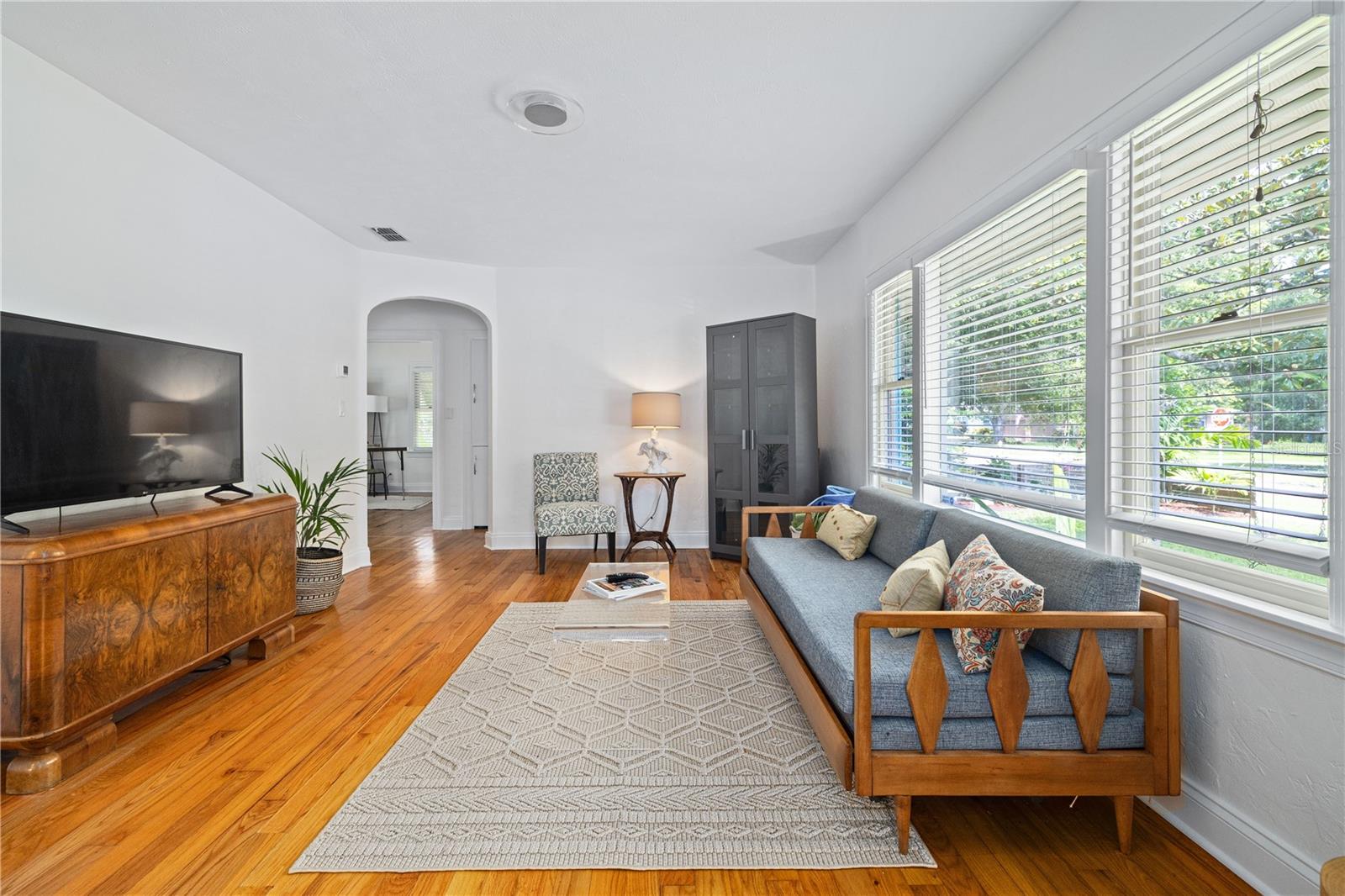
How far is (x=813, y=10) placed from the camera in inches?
79.1

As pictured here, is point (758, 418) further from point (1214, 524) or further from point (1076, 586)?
point (1214, 524)

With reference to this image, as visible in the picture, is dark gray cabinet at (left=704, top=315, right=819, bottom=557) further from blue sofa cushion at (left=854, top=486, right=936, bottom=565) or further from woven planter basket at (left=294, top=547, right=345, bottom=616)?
woven planter basket at (left=294, top=547, right=345, bottom=616)

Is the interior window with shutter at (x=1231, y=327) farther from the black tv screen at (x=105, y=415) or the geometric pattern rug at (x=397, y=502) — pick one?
the geometric pattern rug at (x=397, y=502)

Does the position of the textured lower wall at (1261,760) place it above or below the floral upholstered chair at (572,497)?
below

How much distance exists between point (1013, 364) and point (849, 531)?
3.72 feet

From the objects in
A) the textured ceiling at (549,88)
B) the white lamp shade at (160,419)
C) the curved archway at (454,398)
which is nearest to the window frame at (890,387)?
the textured ceiling at (549,88)

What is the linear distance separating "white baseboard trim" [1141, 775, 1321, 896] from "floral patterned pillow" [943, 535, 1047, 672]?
57 cm

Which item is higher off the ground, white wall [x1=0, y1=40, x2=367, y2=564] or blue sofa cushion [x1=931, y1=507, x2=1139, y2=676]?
white wall [x1=0, y1=40, x2=367, y2=564]

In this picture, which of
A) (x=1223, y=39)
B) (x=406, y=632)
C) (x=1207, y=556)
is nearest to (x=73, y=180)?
(x=406, y=632)

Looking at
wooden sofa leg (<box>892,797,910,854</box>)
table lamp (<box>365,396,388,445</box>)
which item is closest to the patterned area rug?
wooden sofa leg (<box>892,797,910,854</box>)

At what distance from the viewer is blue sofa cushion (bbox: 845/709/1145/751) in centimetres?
151

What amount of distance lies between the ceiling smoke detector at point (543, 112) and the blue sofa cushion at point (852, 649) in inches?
91.4

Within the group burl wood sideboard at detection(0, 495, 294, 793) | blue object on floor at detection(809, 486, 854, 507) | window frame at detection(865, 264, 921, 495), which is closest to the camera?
burl wood sideboard at detection(0, 495, 294, 793)

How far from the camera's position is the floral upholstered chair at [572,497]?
464 centimetres
